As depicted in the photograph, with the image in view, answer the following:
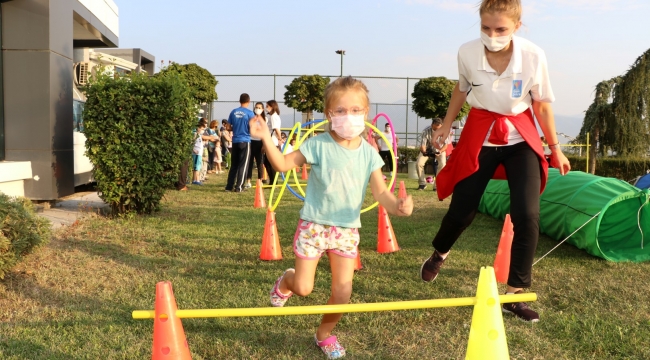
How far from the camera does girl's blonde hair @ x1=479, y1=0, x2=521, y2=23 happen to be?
3.57 meters

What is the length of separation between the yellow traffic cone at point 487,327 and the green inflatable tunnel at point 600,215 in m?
3.18

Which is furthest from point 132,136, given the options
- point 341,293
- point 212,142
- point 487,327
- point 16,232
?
point 212,142

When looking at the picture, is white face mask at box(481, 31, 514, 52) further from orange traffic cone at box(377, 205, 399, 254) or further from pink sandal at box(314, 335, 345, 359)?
orange traffic cone at box(377, 205, 399, 254)

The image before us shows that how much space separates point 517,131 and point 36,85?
6764 millimetres

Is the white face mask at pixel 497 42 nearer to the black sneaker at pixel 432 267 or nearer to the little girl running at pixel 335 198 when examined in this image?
the little girl running at pixel 335 198

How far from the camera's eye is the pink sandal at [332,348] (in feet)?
10.0

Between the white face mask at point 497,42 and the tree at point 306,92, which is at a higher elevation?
the tree at point 306,92

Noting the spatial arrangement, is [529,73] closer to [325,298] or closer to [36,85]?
[325,298]

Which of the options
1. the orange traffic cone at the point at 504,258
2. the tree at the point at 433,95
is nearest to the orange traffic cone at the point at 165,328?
the orange traffic cone at the point at 504,258

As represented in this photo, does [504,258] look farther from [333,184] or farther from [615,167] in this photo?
[615,167]

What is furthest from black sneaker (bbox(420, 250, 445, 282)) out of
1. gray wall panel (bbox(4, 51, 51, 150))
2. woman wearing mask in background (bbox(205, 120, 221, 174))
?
woman wearing mask in background (bbox(205, 120, 221, 174))

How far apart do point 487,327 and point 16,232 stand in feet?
11.5

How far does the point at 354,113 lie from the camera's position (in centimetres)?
312

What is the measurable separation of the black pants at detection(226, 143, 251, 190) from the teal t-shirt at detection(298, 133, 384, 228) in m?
9.21
